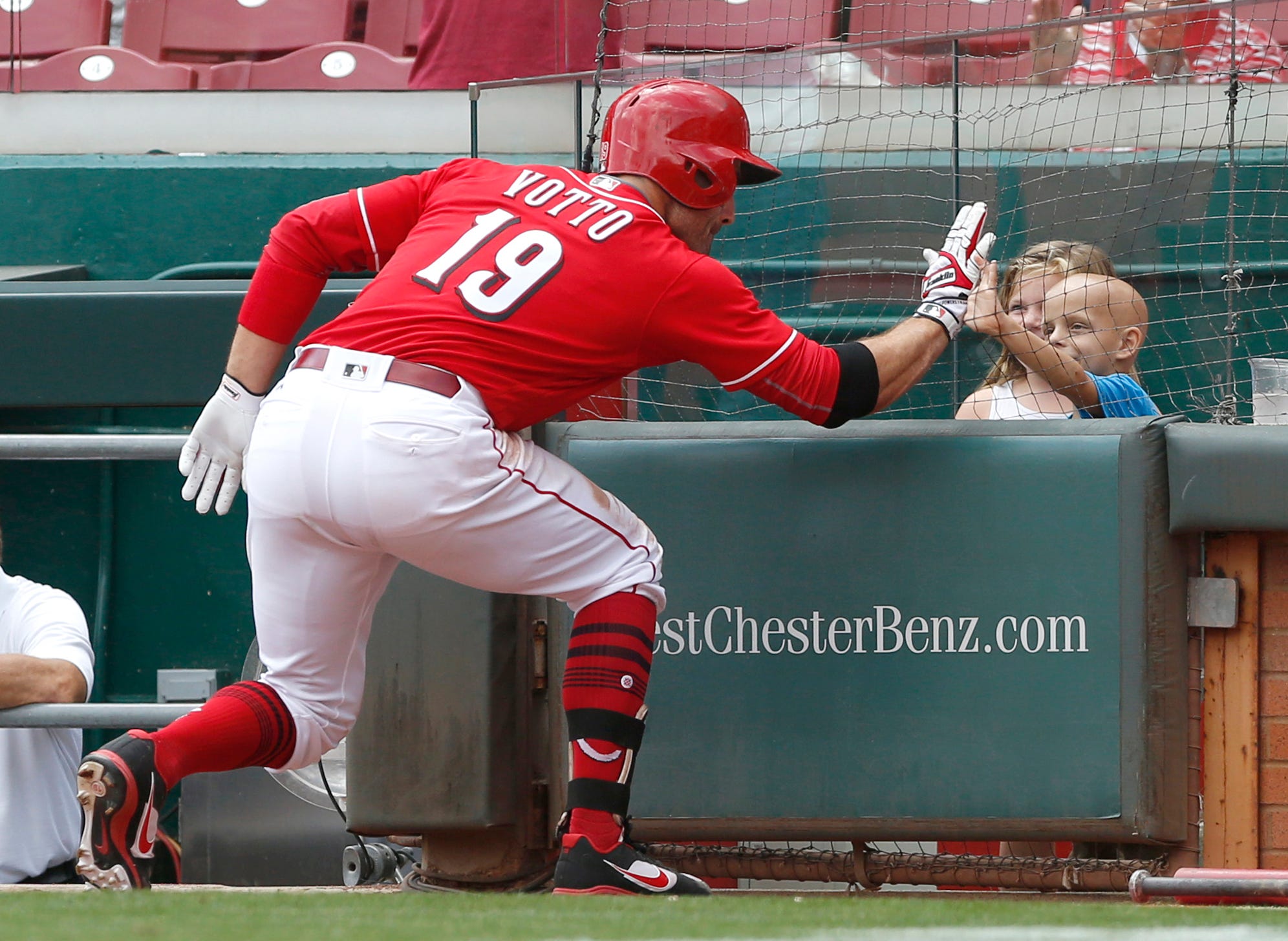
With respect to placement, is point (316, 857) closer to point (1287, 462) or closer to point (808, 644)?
point (808, 644)

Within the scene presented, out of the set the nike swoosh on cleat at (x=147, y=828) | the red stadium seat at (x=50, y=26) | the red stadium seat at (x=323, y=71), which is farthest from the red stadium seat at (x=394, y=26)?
the nike swoosh on cleat at (x=147, y=828)

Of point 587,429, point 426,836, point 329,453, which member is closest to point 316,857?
point 426,836

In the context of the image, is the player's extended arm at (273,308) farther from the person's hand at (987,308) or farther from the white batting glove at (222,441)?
the person's hand at (987,308)

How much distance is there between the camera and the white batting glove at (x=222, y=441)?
280 centimetres

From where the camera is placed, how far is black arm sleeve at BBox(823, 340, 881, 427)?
262 cm

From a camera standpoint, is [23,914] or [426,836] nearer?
[23,914]

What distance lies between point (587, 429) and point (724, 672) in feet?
1.71

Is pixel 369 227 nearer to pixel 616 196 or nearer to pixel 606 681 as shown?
pixel 616 196

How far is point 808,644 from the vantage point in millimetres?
2826

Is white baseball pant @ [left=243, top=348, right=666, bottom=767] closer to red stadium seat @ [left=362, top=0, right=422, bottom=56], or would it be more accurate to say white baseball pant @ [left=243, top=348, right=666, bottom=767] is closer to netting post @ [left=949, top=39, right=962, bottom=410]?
netting post @ [left=949, top=39, right=962, bottom=410]

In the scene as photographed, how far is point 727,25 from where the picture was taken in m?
5.74

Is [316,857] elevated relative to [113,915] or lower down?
lower down

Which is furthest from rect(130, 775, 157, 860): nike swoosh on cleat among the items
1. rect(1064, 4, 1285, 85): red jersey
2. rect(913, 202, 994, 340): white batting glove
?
rect(1064, 4, 1285, 85): red jersey

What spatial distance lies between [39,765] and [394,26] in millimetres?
3806
